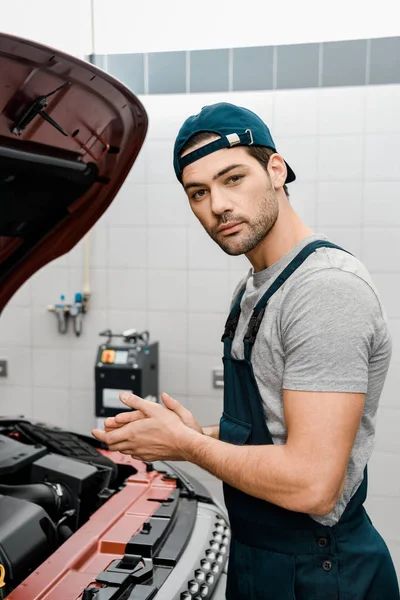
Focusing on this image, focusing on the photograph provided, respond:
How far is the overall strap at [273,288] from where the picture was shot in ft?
4.12

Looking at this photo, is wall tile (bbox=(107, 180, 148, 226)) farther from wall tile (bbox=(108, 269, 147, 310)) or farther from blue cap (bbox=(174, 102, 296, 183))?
blue cap (bbox=(174, 102, 296, 183))

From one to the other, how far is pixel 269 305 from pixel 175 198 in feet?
8.70

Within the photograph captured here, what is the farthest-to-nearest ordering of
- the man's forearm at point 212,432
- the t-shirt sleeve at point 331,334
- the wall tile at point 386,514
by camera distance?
the wall tile at point 386,514
the man's forearm at point 212,432
the t-shirt sleeve at point 331,334

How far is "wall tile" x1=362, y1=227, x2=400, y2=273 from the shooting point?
11.7 ft

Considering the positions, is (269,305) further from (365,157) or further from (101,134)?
(365,157)

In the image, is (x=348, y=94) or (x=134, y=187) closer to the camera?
(x=348, y=94)

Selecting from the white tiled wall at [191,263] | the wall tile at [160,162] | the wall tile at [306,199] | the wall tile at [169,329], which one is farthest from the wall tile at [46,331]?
the wall tile at [306,199]

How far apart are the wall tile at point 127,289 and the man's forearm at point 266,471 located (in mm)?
2725

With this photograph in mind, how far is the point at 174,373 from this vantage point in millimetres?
3910

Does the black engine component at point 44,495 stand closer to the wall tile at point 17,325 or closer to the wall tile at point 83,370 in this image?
the wall tile at point 83,370

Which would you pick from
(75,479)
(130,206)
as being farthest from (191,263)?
(75,479)

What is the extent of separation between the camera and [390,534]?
144 inches

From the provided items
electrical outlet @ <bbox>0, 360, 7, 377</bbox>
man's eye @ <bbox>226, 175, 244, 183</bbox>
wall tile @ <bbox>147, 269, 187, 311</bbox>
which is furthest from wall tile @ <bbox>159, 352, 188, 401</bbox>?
man's eye @ <bbox>226, 175, 244, 183</bbox>

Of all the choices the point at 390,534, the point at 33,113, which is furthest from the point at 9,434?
the point at 390,534
